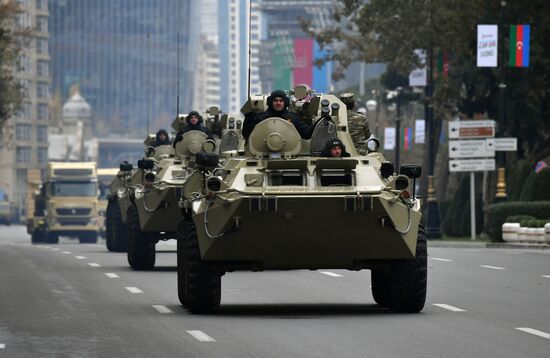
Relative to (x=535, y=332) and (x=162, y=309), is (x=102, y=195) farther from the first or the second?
(x=535, y=332)

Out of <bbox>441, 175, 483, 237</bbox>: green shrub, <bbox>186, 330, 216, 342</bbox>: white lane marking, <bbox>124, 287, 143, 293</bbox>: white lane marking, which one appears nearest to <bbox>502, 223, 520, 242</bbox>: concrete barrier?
<bbox>441, 175, 483, 237</bbox>: green shrub

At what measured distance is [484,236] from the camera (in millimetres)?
55719

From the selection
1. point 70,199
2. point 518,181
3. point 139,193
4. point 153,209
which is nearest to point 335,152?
point 153,209

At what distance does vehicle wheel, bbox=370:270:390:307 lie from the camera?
64.4ft

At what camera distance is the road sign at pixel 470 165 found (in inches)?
2045

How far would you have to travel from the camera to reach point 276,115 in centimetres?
2031

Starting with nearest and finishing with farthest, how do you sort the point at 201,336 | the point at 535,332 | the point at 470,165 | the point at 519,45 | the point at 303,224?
the point at 201,336
the point at 535,332
the point at 303,224
the point at 519,45
the point at 470,165

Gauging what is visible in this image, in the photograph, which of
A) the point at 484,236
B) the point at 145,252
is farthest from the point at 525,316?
the point at 484,236

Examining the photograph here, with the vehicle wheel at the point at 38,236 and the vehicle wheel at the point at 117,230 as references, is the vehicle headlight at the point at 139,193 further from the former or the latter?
the vehicle wheel at the point at 38,236

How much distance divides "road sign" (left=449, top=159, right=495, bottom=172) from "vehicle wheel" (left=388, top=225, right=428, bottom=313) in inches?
1300

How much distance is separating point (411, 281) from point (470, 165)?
33.6 meters

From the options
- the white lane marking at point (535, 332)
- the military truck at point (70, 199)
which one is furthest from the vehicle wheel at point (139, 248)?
the military truck at point (70, 199)

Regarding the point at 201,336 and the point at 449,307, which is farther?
the point at 449,307

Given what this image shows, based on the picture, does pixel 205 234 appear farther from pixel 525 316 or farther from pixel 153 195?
pixel 153 195
